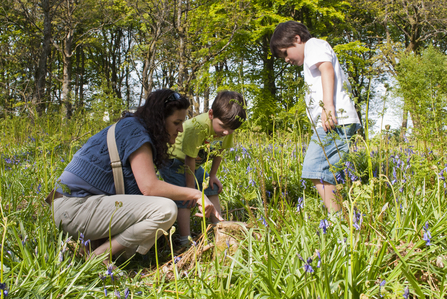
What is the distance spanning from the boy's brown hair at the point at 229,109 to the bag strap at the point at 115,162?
86cm

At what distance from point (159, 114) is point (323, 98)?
122cm

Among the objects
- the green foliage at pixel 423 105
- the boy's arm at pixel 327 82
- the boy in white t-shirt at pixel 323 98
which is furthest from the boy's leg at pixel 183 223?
the green foliage at pixel 423 105

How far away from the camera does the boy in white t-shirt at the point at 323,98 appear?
85.5 inches

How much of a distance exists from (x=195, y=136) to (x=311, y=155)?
3.10 feet

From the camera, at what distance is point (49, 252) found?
170 cm

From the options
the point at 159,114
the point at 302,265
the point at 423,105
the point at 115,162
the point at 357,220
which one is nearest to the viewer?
the point at 302,265

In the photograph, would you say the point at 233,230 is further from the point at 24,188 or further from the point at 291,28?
the point at 24,188

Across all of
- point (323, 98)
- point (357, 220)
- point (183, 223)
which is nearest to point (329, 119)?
point (323, 98)

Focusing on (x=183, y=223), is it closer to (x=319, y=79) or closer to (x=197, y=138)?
(x=197, y=138)

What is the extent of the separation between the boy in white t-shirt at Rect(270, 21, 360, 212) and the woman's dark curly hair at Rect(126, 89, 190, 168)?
38.7 inches

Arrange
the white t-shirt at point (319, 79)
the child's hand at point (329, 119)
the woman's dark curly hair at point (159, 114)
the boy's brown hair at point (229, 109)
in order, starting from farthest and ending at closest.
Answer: the boy's brown hair at point (229, 109) < the white t-shirt at point (319, 79) < the woman's dark curly hair at point (159, 114) < the child's hand at point (329, 119)

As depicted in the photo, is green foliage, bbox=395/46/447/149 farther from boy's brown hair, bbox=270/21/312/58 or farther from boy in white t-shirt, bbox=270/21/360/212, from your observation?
boy's brown hair, bbox=270/21/312/58

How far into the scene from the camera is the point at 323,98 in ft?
7.22

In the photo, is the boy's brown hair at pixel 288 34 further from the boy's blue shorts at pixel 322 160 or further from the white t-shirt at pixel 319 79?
the boy's blue shorts at pixel 322 160
